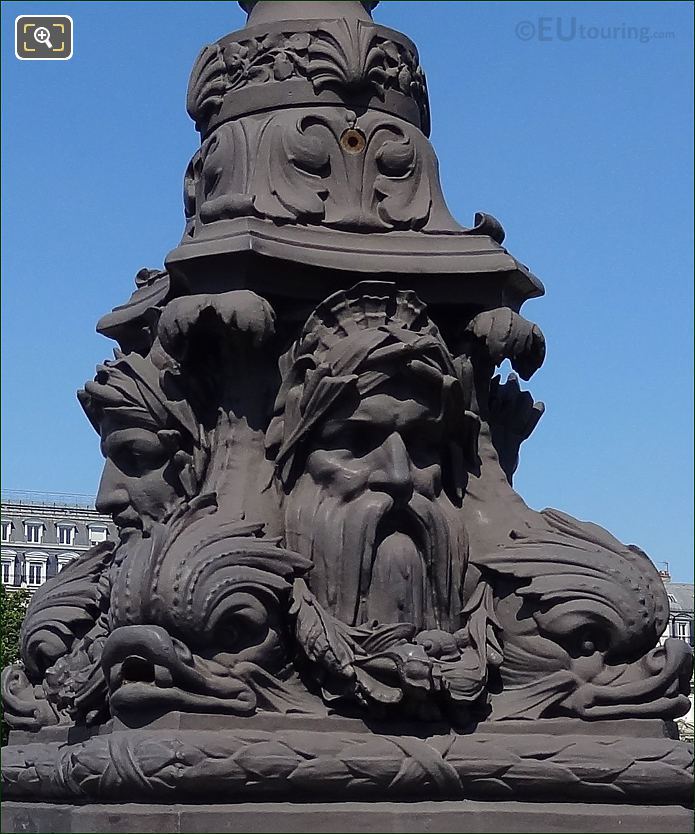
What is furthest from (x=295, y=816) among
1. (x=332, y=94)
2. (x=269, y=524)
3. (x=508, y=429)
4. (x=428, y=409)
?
(x=332, y=94)

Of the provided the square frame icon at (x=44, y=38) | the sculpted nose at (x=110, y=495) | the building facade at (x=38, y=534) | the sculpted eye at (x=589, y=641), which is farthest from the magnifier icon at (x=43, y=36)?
the building facade at (x=38, y=534)

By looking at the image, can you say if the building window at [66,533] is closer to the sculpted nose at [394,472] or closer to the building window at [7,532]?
the building window at [7,532]

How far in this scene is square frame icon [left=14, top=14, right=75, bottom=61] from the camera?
30.0ft

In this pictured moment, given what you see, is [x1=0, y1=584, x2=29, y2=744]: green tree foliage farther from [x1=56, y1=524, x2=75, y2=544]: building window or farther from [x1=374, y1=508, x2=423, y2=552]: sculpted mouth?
[x1=56, y1=524, x2=75, y2=544]: building window

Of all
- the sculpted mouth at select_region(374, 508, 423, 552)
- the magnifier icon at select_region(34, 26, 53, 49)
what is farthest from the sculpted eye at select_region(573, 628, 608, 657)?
the magnifier icon at select_region(34, 26, 53, 49)

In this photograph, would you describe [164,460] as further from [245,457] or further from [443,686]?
[443,686]

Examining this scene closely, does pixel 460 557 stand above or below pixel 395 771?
above

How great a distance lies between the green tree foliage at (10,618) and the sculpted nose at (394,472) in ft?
33.3

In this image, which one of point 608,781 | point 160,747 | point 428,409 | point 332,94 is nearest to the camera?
point 160,747

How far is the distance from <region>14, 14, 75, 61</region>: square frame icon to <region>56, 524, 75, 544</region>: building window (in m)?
34.1

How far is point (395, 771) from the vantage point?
7.55 m

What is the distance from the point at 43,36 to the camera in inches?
364

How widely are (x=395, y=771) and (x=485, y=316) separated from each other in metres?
2.37

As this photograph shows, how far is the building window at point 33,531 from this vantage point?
43.4m
